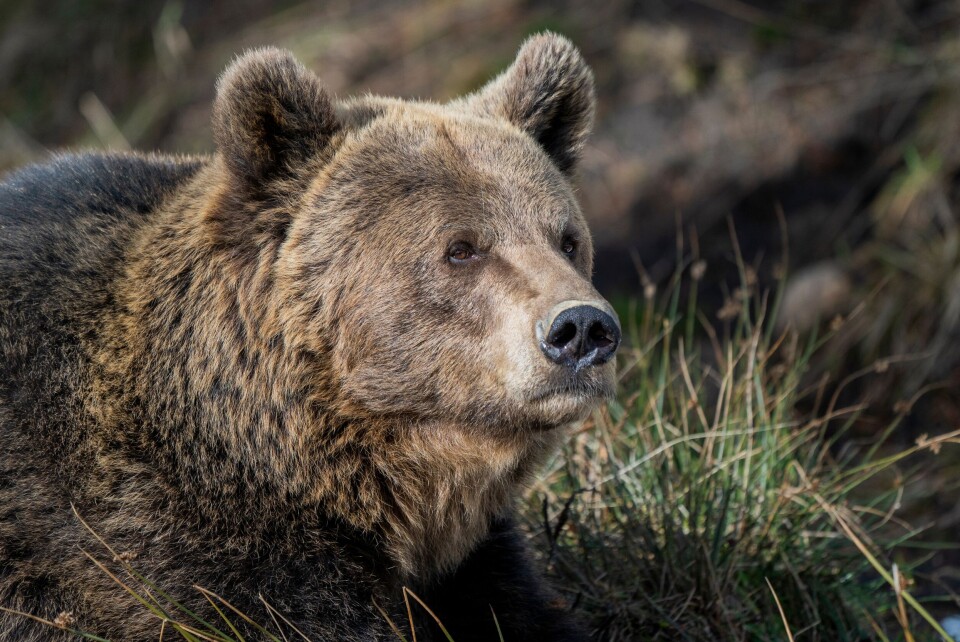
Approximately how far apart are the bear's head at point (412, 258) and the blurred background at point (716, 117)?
2963mm

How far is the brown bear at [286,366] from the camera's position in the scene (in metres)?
3.37

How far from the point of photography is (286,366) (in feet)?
11.8

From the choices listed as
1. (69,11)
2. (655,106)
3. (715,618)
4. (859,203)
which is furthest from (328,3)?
(715,618)

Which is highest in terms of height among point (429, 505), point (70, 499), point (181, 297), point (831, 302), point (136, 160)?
point (136, 160)

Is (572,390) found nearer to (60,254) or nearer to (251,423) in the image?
(251,423)

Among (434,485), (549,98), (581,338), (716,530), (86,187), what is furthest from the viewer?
(716,530)

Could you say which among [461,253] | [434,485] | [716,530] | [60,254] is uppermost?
[60,254]

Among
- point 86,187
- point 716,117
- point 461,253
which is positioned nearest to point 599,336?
point 461,253

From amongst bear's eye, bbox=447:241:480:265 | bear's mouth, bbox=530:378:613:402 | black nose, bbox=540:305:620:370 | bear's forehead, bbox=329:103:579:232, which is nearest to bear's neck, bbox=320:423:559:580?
bear's mouth, bbox=530:378:613:402

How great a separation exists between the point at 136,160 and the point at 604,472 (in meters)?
2.37

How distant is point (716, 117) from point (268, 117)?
690 cm

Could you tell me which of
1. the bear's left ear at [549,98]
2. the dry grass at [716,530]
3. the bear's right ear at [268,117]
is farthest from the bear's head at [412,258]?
the dry grass at [716,530]

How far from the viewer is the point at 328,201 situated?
12.1 feet

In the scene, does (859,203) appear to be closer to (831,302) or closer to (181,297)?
(831,302)
